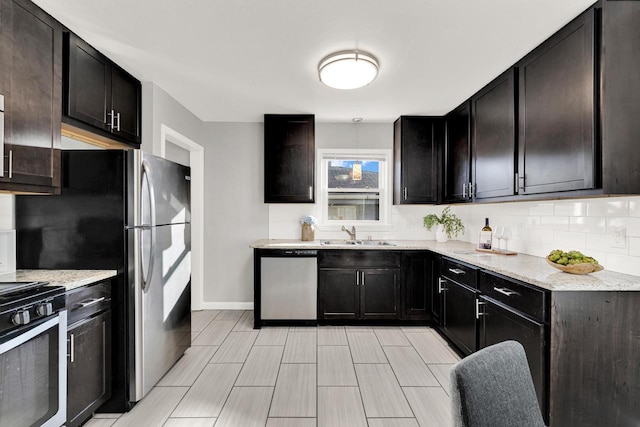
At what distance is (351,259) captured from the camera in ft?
12.5

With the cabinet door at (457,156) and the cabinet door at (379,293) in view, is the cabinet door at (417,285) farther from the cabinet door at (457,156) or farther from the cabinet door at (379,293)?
the cabinet door at (457,156)

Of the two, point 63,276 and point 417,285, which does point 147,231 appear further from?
point 417,285

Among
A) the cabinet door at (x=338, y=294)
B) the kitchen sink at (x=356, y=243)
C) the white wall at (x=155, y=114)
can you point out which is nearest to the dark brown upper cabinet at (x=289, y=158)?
the kitchen sink at (x=356, y=243)

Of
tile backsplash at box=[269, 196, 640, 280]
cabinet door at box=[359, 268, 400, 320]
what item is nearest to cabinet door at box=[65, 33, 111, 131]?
tile backsplash at box=[269, 196, 640, 280]

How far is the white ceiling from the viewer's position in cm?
189

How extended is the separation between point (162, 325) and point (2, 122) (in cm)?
159

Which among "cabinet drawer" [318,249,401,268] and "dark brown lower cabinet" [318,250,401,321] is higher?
"cabinet drawer" [318,249,401,268]

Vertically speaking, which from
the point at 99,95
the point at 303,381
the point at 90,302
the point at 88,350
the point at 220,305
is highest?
the point at 99,95

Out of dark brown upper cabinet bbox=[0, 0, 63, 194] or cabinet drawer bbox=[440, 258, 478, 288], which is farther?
cabinet drawer bbox=[440, 258, 478, 288]

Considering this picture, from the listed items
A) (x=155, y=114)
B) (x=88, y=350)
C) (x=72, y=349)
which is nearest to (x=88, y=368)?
(x=88, y=350)

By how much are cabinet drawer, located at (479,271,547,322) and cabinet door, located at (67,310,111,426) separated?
2586 millimetres

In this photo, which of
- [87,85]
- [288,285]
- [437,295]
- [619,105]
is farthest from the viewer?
[288,285]

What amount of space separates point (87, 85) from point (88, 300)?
4.78 ft

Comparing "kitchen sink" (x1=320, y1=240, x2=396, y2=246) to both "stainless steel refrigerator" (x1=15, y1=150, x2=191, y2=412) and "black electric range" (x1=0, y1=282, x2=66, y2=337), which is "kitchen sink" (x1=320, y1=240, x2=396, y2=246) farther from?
"black electric range" (x1=0, y1=282, x2=66, y2=337)
